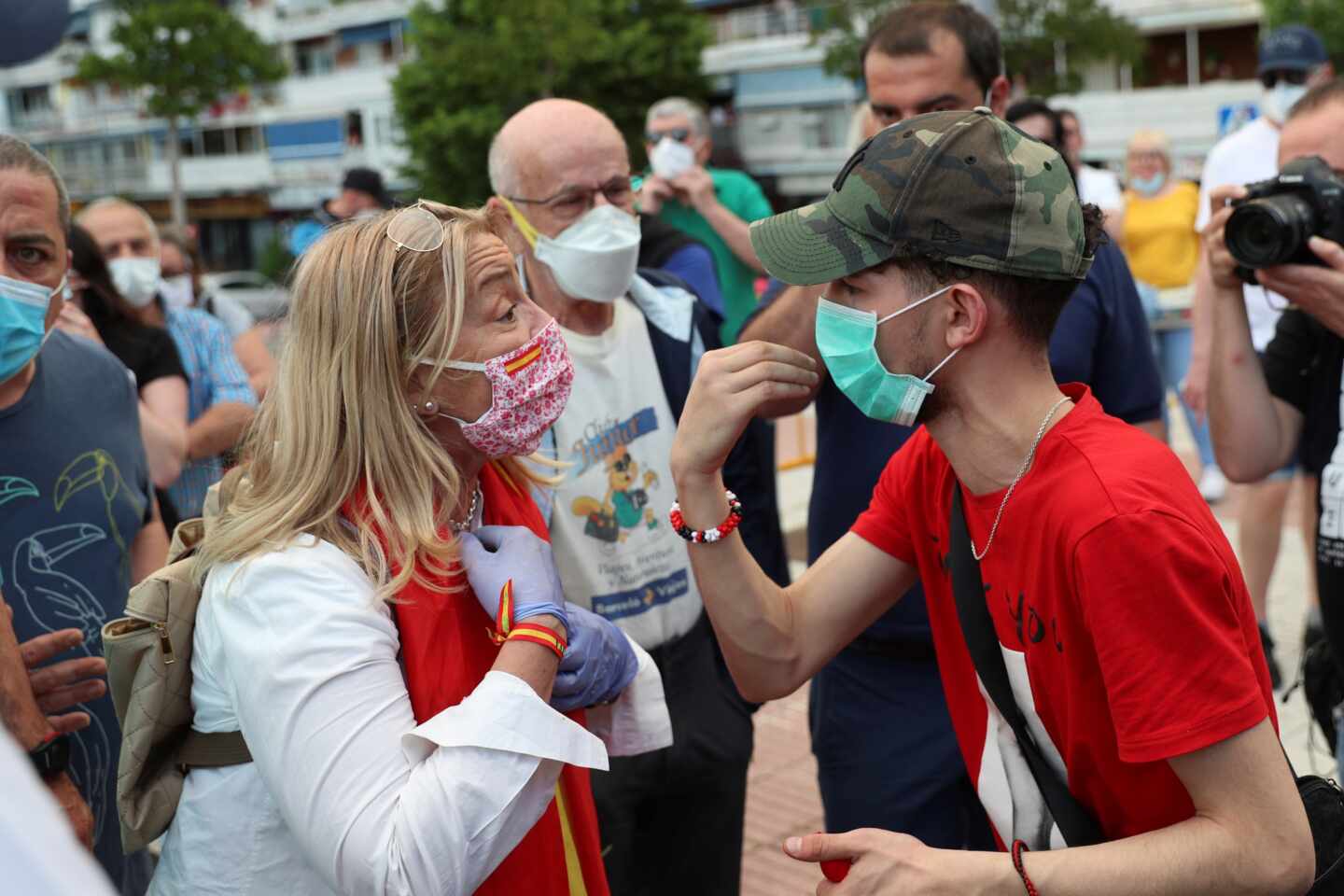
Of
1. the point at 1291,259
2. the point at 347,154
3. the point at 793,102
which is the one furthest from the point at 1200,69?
the point at 1291,259

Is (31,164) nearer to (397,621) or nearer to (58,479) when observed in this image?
(58,479)

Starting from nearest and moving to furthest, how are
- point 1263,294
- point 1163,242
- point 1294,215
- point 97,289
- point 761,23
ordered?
point 1294,215
point 97,289
point 1263,294
point 1163,242
point 761,23

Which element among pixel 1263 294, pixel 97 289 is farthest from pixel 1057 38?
pixel 97 289

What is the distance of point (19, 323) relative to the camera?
8.39 ft

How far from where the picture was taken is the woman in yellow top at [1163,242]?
8.17 meters

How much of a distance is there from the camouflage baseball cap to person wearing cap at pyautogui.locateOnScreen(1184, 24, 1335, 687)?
2873 mm

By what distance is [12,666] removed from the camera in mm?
2371

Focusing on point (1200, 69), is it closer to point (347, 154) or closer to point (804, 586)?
point (347, 154)

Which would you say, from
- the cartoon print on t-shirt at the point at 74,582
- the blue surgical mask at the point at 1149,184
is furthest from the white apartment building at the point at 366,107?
the cartoon print on t-shirt at the point at 74,582

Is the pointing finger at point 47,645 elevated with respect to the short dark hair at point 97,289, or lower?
lower

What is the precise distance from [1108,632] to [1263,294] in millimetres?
3882

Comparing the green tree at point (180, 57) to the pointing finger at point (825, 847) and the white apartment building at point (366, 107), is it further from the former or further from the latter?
the pointing finger at point (825, 847)

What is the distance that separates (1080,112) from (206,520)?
3422 cm

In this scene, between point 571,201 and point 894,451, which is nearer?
point 894,451
